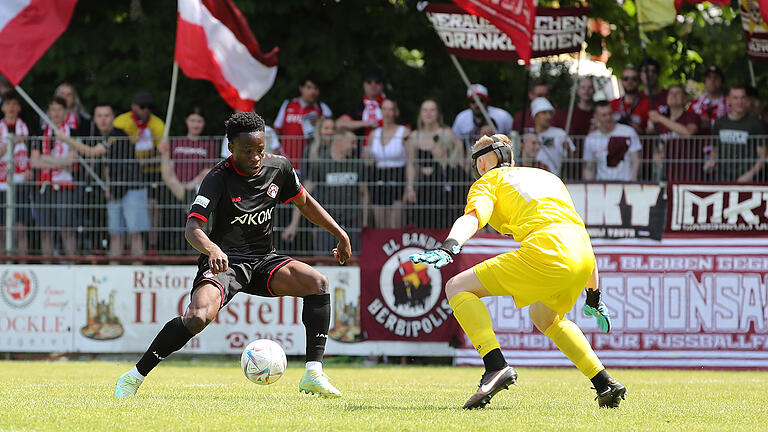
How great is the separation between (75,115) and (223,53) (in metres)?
2.10

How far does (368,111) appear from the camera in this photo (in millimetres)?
14477

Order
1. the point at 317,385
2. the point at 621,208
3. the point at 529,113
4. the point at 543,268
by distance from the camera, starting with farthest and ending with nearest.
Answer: the point at 529,113
the point at 621,208
the point at 317,385
the point at 543,268

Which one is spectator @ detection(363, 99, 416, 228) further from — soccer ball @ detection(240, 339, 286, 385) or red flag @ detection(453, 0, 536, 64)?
soccer ball @ detection(240, 339, 286, 385)

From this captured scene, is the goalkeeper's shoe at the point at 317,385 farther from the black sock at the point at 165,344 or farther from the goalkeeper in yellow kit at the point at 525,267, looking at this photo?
the goalkeeper in yellow kit at the point at 525,267

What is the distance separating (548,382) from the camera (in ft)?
36.0

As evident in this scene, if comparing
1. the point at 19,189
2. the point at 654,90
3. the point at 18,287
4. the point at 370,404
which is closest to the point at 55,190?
the point at 19,189

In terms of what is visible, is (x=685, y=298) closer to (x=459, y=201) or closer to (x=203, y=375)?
(x=459, y=201)

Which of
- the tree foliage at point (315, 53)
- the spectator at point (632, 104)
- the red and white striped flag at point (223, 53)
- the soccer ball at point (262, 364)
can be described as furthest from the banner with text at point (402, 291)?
the soccer ball at point (262, 364)

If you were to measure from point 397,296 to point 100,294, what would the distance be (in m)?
3.71

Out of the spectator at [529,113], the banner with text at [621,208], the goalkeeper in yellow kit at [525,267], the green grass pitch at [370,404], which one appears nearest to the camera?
the green grass pitch at [370,404]

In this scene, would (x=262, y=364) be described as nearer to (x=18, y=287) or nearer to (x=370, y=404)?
(x=370, y=404)

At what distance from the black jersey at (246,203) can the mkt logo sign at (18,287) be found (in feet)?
21.5

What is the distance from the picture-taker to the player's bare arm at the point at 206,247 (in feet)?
24.5

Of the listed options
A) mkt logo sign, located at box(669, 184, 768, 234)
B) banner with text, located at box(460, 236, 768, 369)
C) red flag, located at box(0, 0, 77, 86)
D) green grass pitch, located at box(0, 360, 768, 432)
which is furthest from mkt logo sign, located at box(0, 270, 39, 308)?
mkt logo sign, located at box(669, 184, 768, 234)
